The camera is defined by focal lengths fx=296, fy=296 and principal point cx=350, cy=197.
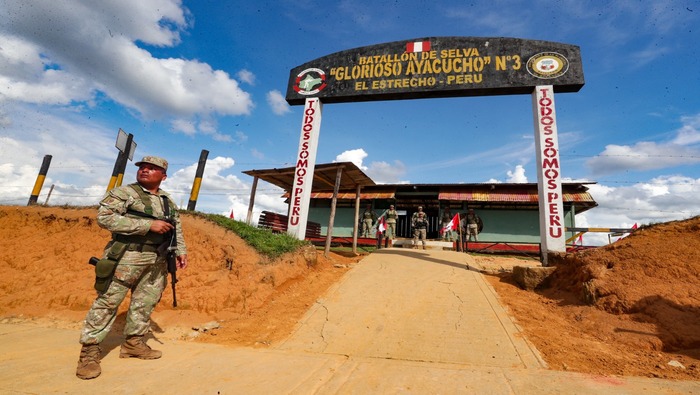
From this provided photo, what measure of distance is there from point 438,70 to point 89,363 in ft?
34.4

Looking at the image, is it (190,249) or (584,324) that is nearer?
(584,324)

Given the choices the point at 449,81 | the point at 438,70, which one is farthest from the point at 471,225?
the point at 438,70

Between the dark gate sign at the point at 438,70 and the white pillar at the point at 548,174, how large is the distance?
780mm

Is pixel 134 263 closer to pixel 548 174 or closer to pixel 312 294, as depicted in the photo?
pixel 312 294

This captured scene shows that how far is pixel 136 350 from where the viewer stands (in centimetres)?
324

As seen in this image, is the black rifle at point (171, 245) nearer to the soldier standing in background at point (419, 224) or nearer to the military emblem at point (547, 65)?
the military emblem at point (547, 65)

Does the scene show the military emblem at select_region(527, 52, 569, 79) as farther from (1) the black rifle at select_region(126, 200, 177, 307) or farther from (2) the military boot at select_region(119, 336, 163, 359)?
(2) the military boot at select_region(119, 336, 163, 359)

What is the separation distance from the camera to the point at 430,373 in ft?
10.3

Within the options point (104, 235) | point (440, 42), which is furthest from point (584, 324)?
point (104, 235)

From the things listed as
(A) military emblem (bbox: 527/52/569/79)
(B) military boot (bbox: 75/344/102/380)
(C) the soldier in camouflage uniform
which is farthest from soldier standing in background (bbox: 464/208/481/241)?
(B) military boot (bbox: 75/344/102/380)

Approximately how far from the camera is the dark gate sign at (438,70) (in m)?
8.93

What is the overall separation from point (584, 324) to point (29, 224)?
12719 millimetres

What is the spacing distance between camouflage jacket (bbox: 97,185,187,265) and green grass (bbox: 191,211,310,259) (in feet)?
12.3

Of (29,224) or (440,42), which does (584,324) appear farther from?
(29,224)
